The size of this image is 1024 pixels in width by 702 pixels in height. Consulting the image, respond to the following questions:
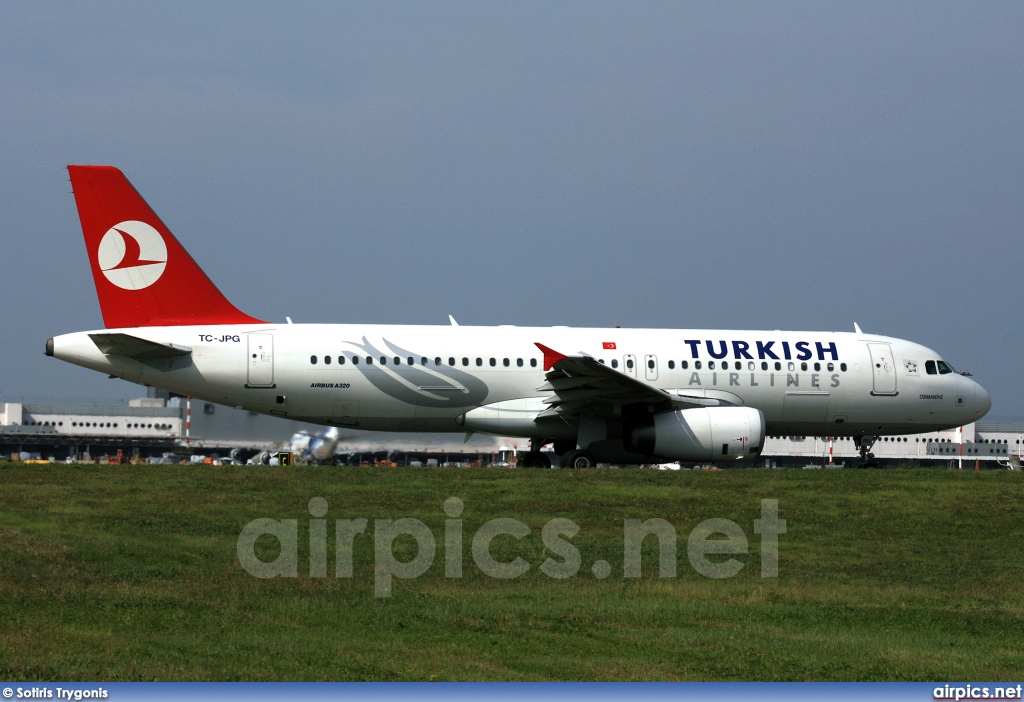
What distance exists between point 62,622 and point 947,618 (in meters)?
9.76

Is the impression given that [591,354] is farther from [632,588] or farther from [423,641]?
[423,641]

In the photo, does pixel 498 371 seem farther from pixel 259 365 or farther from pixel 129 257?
pixel 129 257

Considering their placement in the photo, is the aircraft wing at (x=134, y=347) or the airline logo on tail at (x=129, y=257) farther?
the airline logo on tail at (x=129, y=257)

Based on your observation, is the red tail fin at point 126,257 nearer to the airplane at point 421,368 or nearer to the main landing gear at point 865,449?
the airplane at point 421,368

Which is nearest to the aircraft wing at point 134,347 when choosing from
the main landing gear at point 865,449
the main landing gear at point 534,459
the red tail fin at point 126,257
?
the red tail fin at point 126,257

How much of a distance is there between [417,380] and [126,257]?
6.91 meters

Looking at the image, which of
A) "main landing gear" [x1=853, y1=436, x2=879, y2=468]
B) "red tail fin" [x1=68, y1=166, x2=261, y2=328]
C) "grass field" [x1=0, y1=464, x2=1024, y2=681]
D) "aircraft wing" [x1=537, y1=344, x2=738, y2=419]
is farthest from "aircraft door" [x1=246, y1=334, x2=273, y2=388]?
"main landing gear" [x1=853, y1=436, x2=879, y2=468]

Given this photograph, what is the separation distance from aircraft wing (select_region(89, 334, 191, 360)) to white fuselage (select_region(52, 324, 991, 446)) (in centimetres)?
15

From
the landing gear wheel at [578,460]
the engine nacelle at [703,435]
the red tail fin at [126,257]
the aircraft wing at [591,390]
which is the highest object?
the red tail fin at [126,257]

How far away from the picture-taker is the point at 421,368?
27.0 metres

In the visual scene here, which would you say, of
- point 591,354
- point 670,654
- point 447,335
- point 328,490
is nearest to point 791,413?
point 591,354

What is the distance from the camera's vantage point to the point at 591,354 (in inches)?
1111

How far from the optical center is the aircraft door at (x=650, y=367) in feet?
92.3

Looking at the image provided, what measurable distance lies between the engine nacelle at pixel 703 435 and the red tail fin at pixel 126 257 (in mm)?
10242
